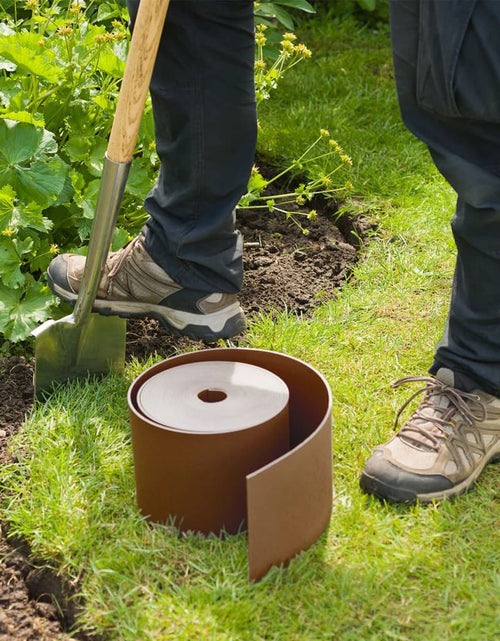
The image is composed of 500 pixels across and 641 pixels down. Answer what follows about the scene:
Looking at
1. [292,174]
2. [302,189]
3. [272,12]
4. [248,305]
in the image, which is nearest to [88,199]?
[248,305]

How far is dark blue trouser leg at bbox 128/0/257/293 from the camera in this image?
2.06 m

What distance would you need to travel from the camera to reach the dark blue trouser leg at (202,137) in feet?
6.77

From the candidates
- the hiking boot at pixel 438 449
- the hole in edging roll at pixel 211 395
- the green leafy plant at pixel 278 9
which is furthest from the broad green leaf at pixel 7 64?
the hiking boot at pixel 438 449

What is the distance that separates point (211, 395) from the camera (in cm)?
195

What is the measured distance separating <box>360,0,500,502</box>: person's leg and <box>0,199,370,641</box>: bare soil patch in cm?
72

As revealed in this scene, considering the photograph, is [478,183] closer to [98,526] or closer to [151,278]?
[151,278]

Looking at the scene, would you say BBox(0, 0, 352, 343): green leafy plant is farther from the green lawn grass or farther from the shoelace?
the shoelace

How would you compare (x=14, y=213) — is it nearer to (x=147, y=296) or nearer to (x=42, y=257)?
(x=42, y=257)

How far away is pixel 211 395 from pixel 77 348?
52 centimetres

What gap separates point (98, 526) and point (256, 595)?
0.40m

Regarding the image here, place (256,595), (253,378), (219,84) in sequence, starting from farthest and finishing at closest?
(219,84) → (253,378) → (256,595)

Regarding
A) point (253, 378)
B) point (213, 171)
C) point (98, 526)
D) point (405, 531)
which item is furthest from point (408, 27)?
point (98, 526)

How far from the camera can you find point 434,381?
210 centimetres

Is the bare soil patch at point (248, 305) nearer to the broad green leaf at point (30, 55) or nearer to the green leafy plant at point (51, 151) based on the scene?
the green leafy plant at point (51, 151)
